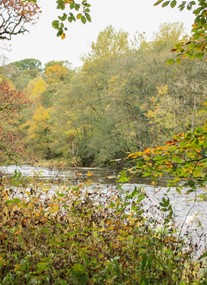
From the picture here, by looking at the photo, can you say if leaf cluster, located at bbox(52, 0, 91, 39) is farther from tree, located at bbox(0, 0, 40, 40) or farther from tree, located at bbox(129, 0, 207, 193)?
tree, located at bbox(0, 0, 40, 40)

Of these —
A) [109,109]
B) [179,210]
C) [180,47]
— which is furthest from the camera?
[109,109]

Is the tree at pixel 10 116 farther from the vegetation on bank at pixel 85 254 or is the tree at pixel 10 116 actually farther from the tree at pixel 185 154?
the tree at pixel 185 154

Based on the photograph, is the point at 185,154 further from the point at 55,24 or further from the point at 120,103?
the point at 120,103

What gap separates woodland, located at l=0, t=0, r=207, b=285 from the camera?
145 inches

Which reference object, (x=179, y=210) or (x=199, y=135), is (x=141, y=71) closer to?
(x=179, y=210)

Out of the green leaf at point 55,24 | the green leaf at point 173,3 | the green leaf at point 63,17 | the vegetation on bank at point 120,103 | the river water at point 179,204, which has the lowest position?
the river water at point 179,204

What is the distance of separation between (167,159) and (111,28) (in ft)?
149

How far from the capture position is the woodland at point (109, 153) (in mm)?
3684

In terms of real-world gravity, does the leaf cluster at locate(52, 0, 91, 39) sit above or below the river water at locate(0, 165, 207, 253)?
above

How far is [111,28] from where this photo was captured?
154 feet

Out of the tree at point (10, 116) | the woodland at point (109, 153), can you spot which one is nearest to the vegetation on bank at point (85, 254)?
the woodland at point (109, 153)

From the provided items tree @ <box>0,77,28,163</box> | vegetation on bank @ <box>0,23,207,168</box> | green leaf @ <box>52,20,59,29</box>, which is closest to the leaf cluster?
green leaf @ <box>52,20,59,29</box>

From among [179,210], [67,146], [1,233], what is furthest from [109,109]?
[1,233]

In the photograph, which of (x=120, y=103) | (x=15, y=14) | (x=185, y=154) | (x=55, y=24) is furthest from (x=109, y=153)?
(x=55, y=24)
